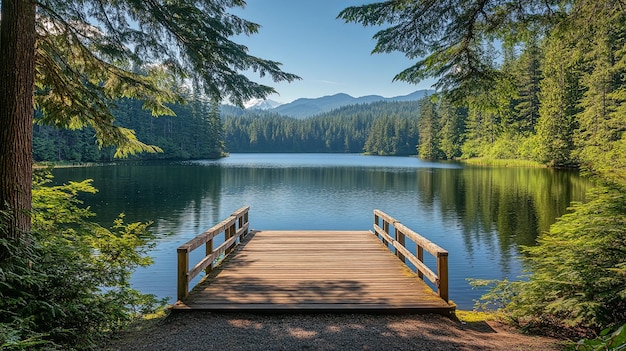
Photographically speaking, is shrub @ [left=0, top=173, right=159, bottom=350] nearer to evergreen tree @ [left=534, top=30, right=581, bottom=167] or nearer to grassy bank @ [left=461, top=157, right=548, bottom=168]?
evergreen tree @ [left=534, top=30, right=581, bottom=167]

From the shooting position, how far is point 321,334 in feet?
15.6

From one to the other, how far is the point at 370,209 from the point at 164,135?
63.3 meters

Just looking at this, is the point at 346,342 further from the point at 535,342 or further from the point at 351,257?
the point at 351,257

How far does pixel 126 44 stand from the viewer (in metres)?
5.83

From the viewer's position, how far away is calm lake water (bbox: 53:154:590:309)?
465 inches

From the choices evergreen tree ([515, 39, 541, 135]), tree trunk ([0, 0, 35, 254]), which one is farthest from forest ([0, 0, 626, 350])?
evergreen tree ([515, 39, 541, 135])

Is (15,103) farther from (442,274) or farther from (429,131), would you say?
(429,131)

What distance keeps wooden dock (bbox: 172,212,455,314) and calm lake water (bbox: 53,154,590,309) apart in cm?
231

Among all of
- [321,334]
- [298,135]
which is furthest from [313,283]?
[298,135]

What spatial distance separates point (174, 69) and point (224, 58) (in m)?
1.01

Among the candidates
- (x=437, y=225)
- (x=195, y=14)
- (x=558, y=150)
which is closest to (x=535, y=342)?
(x=195, y=14)

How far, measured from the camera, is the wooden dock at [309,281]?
5.60 metres

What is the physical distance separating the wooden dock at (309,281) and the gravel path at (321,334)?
176 millimetres

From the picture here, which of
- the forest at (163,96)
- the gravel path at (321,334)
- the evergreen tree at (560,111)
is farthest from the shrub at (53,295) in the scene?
the evergreen tree at (560,111)
